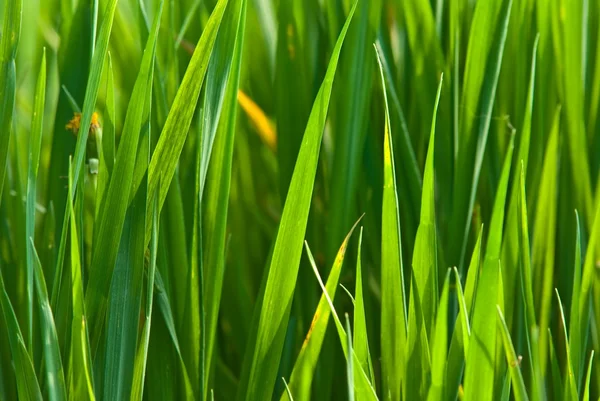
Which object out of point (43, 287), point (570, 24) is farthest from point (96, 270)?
point (570, 24)

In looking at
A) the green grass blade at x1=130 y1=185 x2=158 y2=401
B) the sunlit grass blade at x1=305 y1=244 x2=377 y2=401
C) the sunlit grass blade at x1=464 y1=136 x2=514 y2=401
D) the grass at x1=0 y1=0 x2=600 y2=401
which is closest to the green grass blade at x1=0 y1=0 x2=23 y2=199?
the grass at x1=0 y1=0 x2=600 y2=401

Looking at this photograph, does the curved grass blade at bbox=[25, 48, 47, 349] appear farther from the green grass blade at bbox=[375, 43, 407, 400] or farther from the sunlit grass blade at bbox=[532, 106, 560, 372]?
the sunlit grass blade at bbox=[532, 106, 560, 372]

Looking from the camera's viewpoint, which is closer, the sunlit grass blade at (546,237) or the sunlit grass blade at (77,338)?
the sunlit grass blade at (77,338)

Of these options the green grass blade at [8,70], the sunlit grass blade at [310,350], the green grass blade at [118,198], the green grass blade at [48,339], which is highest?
the green grass blade at [8,70]

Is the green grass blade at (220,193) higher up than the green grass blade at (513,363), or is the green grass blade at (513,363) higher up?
the green grass blade at (220,193)

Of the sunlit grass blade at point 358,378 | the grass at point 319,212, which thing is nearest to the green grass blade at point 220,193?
the grass at point 319,212

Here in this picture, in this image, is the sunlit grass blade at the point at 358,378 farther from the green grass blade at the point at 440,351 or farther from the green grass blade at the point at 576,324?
the green grass blade at the point at 576,324

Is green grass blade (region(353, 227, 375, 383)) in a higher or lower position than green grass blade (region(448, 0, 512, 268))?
lower
